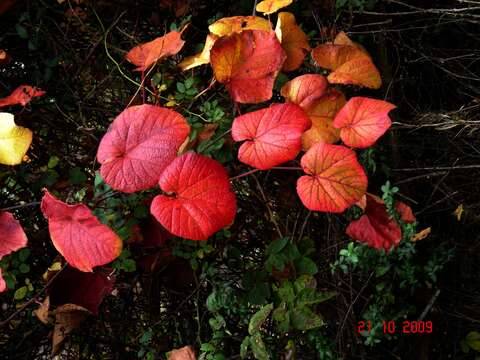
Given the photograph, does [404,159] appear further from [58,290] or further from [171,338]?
[58,290]

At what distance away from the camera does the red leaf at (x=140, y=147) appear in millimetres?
757

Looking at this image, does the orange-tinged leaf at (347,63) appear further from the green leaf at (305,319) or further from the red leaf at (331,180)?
the green leaf at (305,319)

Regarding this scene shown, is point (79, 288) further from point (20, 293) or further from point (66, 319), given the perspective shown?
point (20, 293)

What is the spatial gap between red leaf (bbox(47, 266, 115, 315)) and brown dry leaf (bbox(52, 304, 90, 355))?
2 centimetres

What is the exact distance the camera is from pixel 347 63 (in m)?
0.97

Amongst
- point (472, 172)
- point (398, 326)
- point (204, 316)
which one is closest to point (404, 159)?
point (472, 172)

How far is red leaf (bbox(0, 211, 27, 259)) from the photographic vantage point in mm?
847

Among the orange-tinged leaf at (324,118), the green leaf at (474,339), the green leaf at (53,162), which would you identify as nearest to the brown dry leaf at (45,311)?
the green leaf at (53,162)

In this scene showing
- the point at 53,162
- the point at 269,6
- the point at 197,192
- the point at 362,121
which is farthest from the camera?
the point at 53,162

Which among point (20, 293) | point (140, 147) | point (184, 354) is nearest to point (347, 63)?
point (140, 147)

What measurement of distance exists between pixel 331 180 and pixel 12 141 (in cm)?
59

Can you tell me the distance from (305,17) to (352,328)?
0.77 meters

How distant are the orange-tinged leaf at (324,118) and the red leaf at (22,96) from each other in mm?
588

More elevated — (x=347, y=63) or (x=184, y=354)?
(x=347, y=63)
